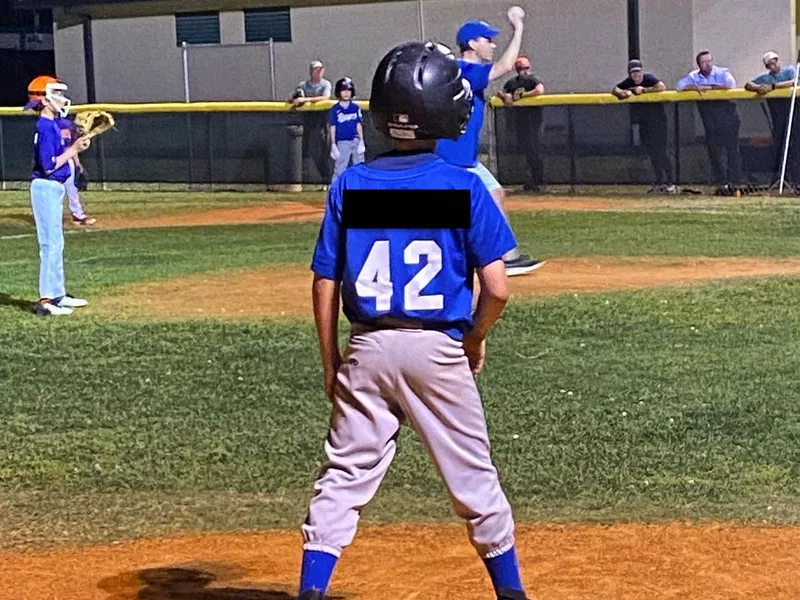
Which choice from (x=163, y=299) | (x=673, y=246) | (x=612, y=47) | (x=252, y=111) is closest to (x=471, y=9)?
(x=612, y=47)

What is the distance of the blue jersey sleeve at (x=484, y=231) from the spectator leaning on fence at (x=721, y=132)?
56.3ft

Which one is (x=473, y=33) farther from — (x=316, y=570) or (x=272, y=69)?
(x=272, y=69)

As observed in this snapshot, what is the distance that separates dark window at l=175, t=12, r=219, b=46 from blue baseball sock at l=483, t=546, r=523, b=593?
2940 cm

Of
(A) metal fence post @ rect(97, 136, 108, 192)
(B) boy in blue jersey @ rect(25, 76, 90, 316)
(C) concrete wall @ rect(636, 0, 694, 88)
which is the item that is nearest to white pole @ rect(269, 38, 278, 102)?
(A) metal fence post @ rect(97, 136, 108, 192)

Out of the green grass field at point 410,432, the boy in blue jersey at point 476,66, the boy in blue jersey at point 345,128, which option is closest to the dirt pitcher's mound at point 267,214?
the boy in blue jersey at point 345,128

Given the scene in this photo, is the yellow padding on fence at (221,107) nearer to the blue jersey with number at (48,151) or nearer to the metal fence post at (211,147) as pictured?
the metal fence post at (211,147)

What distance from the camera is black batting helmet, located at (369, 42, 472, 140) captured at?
13.3 ft

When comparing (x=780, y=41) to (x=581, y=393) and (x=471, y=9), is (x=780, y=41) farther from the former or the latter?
(x=581, y=393)

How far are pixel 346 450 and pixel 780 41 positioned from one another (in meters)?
23.7

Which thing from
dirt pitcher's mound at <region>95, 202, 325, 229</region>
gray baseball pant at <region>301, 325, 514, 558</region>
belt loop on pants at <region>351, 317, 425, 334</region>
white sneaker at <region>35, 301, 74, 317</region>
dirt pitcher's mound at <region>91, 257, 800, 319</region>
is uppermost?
belt loop on pants at <region>351, 317, 425, 334</region>

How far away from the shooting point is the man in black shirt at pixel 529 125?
22609 millimetres

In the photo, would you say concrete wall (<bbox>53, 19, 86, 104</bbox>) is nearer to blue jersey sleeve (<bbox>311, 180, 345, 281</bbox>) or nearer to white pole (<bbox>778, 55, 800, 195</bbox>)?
white pole (<bbox>778, 55, 800, 195</bbox>)

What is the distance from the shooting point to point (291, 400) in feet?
27.6

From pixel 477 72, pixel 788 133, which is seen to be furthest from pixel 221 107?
pixel 477 72
